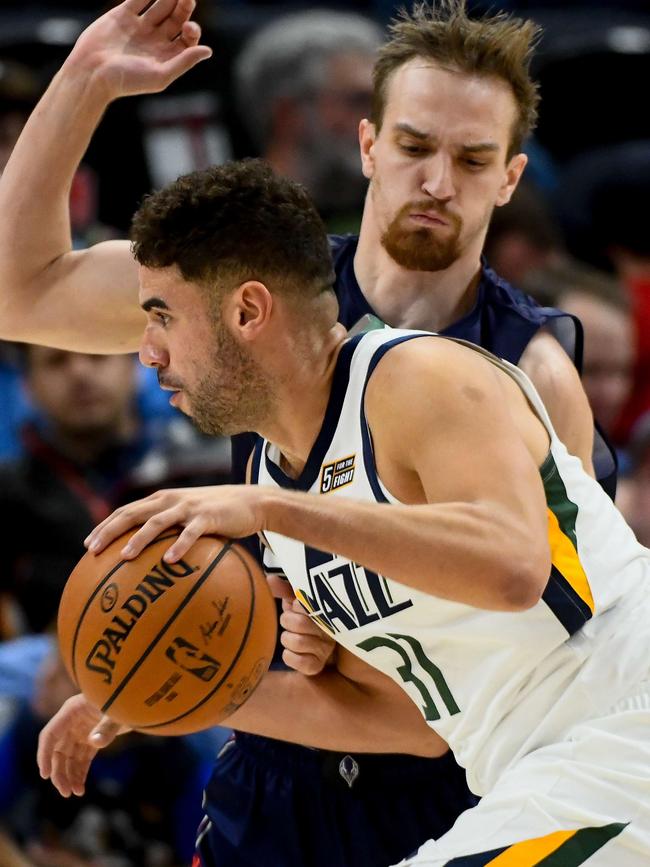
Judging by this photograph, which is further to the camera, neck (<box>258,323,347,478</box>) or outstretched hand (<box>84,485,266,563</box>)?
neck (<box>258,323,347,478</box>)

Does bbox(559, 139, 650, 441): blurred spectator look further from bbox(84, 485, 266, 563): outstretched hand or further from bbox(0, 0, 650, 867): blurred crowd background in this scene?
bbox(84, 485, 266, 563): outstretched hand

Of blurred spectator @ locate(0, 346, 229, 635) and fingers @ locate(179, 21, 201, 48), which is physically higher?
fingers @ locate(179, 21, 201, 48)

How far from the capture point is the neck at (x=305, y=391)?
3.42 m

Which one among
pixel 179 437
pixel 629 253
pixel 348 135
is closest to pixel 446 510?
pixel 179 437

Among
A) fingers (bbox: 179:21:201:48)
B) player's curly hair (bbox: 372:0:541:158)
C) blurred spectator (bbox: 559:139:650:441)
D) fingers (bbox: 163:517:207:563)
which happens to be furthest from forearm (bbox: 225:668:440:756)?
blurred spectator (bbox: 559:139:650:441)

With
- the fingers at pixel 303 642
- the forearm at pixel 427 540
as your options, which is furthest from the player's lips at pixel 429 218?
the forearm at pixel 427 540

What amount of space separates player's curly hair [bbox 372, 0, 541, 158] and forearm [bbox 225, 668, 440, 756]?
142 centimetres

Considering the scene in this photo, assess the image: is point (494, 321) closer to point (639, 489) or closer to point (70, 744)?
point (70, 744)

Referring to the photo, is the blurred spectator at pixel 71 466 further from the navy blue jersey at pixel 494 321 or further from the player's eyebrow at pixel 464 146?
the player's eyebrow at pixel 464 146

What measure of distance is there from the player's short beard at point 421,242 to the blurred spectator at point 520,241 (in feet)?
11.9

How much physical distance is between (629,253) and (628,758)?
5572 millimetres

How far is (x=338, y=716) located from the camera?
13.1 ft

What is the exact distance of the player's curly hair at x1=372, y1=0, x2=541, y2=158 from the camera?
4.03 metres

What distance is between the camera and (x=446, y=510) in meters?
2.92
